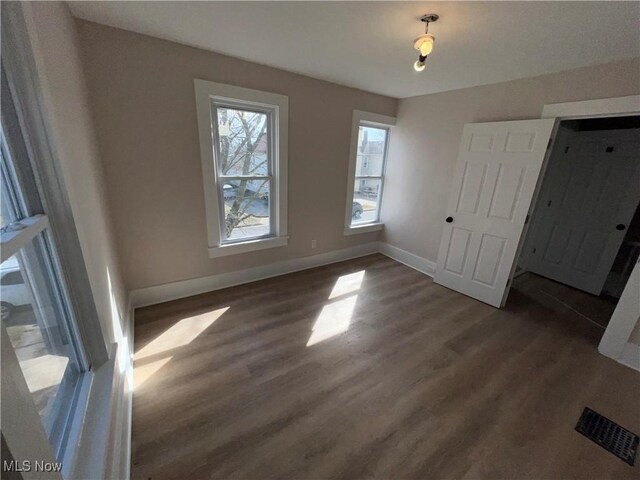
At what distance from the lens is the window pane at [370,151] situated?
3662 mm

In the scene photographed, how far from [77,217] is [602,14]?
2935 millimetres

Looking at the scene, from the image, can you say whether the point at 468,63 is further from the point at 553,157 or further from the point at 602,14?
the point at 553,157

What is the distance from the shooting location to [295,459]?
4.35 ft

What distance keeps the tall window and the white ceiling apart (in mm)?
1485

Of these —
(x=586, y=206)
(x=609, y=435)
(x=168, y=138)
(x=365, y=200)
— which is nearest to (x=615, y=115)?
(x=586, y=206)

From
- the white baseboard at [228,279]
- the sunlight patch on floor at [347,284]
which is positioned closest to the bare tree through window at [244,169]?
the white baseboard at [228,279]

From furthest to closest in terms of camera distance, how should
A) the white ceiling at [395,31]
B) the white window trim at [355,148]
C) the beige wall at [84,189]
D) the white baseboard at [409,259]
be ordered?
the white baseboard at [409,259]
the white window trim at [355,148]
the white ceiling at [395,31]
the beige wall at [84,189]

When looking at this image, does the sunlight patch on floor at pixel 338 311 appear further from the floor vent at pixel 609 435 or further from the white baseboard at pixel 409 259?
the floor vent at pixel 609 435

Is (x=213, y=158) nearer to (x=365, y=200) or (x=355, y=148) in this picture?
(x=355, y=148)

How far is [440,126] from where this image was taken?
3238 millimetres

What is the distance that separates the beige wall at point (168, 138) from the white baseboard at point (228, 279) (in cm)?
8

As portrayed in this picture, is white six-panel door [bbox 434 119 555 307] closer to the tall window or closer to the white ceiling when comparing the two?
the white ceiling

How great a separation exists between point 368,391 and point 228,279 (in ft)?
6.48

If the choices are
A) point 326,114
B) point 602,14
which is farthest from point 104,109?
point 602,14
